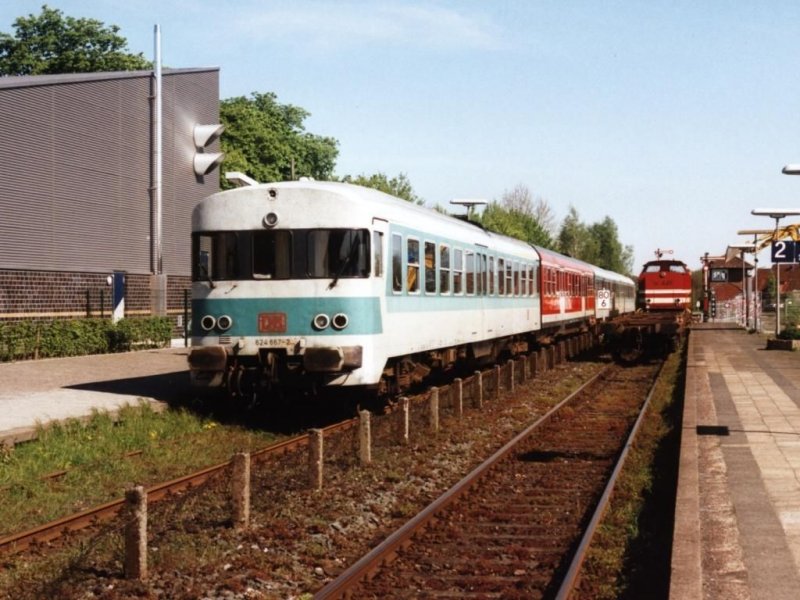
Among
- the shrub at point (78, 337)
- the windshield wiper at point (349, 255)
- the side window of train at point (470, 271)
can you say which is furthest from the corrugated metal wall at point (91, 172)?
the windshield wiper at point (349, 255)

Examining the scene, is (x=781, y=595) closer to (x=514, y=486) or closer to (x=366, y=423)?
(x=514, y=486)

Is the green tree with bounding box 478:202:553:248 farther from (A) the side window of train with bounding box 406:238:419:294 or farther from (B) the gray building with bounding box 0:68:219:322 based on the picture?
(A) the side window of train with bounding box 406:238:419:294

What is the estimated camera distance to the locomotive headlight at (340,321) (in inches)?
515

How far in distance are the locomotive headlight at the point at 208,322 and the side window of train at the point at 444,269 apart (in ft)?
14.1


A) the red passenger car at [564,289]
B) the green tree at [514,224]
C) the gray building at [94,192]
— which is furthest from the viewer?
the green tree at [514,224]

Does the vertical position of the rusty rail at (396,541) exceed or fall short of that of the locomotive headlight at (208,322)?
it falls short

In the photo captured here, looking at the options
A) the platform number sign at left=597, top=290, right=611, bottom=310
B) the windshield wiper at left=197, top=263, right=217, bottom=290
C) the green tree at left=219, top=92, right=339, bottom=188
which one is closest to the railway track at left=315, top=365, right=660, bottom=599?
the windshield wiper at left=197, top=263, right=217, bottom=290

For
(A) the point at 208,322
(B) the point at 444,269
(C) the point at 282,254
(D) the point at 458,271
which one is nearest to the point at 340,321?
(C) the point at 282,254

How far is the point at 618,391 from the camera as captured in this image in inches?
848

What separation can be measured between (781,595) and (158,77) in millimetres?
31522

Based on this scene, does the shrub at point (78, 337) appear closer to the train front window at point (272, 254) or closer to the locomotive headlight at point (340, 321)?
the train front window at point (272, 254)

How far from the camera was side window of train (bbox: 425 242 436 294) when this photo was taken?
15883mm

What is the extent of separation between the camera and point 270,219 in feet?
44.4

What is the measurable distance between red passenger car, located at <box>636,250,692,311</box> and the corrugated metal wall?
16.8 metres
